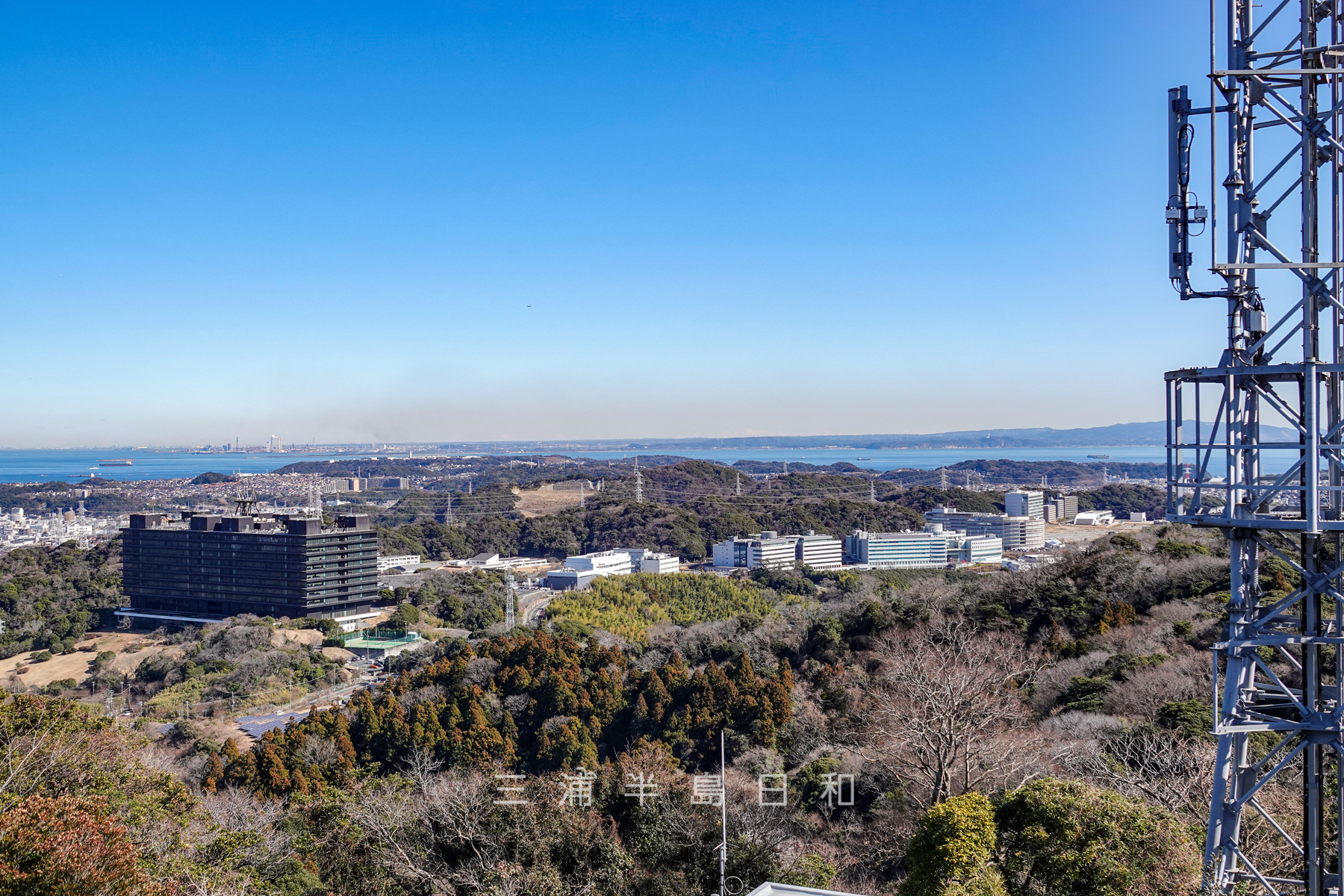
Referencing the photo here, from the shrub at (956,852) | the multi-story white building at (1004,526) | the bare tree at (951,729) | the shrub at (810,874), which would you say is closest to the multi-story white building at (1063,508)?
the multi-story white building at (1004,526)

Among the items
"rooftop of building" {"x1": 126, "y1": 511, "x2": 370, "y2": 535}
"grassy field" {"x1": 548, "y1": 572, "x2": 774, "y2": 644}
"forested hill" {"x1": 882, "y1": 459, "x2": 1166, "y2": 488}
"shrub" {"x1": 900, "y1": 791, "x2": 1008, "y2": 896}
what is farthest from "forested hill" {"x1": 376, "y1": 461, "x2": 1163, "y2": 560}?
"shrub" {"x1": 900, "y1": 791, "x2": 1008, "y2": 896}

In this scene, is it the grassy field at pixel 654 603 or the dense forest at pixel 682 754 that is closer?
the dense forest at pixel 682 754

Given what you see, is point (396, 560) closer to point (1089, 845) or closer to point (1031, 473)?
point (1089, 845)

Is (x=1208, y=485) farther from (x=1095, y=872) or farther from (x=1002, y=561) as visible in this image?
(x=1002, y=561)

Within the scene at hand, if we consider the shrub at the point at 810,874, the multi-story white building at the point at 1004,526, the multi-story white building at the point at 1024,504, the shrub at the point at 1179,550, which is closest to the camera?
the shrub at the point at 810,874

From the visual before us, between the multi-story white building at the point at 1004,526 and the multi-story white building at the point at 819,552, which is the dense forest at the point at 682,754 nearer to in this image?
the multi-story white building at the point at 819,552

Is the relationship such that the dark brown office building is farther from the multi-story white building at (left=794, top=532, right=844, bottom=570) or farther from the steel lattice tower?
the steel lattice tower

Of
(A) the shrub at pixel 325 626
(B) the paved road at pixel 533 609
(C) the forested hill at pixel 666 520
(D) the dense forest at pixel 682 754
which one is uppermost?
(D) the dense forest at pixel 682 754

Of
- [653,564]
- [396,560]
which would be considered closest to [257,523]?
[396,560]
